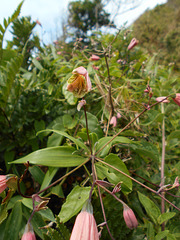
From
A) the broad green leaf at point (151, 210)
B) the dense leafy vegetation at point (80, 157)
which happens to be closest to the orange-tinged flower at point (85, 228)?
the dense leafy vegetation at point (80, 157)

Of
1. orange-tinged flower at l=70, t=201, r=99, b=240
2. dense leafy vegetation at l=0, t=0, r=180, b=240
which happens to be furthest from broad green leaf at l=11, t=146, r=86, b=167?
orange-tinged flower at l=70, t=201, r=99, b=240

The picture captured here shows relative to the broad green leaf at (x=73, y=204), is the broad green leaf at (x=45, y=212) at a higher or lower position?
lower

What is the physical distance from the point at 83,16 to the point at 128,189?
972 cm

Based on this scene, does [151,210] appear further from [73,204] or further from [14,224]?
[14,224]

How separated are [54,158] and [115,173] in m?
0.13

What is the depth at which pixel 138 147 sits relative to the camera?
0.45m

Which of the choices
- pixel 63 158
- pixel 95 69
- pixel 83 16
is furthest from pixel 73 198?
pixel 83 16

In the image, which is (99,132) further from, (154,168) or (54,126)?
(154,168)

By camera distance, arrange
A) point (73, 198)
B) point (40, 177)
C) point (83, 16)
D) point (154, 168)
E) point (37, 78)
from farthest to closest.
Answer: point (83, 16)
point (37, 78)
point (154, 168)
point (40, 177)
point (73, 198)

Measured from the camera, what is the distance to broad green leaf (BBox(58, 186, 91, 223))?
0.28 m

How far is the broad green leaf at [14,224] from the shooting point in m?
0.33

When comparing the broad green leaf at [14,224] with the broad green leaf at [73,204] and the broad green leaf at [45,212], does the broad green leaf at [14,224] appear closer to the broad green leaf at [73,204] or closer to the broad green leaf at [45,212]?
the broad green leaf at [45,212]

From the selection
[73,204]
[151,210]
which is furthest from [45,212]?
[151,210]

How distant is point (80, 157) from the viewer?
0.36m
